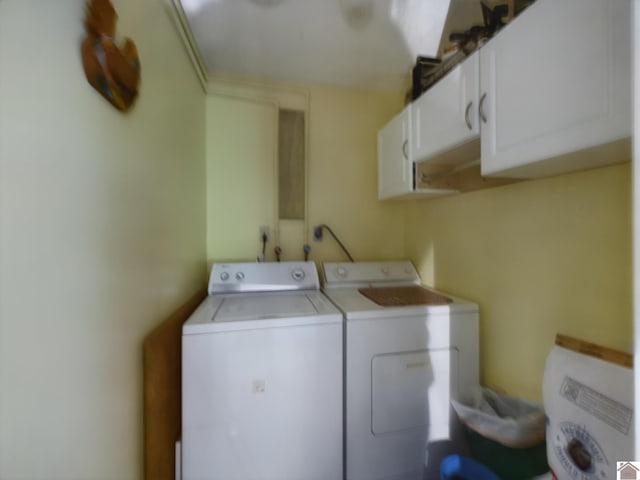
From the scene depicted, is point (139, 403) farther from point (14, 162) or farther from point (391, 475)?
point (391, 475)

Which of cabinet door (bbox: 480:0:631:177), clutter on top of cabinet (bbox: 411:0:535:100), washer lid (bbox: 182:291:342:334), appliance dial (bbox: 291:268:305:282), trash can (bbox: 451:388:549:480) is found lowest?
trash can (bbox: 451:388:549:480)

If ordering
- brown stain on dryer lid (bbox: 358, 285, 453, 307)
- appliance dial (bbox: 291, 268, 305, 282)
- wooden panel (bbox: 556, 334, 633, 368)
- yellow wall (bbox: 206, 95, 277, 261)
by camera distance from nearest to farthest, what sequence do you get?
wooden panel (bbox: 556, 334, 633, 368) → brown stain on dryer lid (bbox: 358, 285, 453, 307) → appliance dial (bbox: 291, 268, 305, 282) → yellow wall (bbox: 206, 95, 277, 261)

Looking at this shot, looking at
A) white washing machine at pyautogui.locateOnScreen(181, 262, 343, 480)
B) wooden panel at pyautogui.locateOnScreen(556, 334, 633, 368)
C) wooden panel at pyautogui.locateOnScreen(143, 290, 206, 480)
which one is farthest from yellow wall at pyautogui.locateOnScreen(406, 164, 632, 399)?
wooden panel at pyautogui.locateOnScreen(143, 290, 206, 480)

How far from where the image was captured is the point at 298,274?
5.94 ft

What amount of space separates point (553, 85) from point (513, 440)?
4.30 ft

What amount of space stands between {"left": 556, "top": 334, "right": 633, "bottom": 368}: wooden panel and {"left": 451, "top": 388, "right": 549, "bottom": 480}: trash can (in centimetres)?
34

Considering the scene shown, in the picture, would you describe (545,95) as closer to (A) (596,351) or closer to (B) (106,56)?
(A) (596,351)

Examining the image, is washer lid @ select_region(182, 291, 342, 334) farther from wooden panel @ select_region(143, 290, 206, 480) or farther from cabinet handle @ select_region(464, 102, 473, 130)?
cabinet handle @ select_region(464, 102, 473, 130)

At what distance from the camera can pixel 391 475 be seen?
4.07 ft

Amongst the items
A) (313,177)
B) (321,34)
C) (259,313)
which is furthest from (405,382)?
(321,34)

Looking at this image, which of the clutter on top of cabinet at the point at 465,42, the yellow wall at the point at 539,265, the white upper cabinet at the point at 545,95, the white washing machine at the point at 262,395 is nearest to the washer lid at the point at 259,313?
the white washing machine at the point at 262,395

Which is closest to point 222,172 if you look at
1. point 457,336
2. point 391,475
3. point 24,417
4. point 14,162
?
point 14,162

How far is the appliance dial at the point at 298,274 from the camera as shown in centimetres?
180

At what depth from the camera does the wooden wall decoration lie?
26.7 inches
